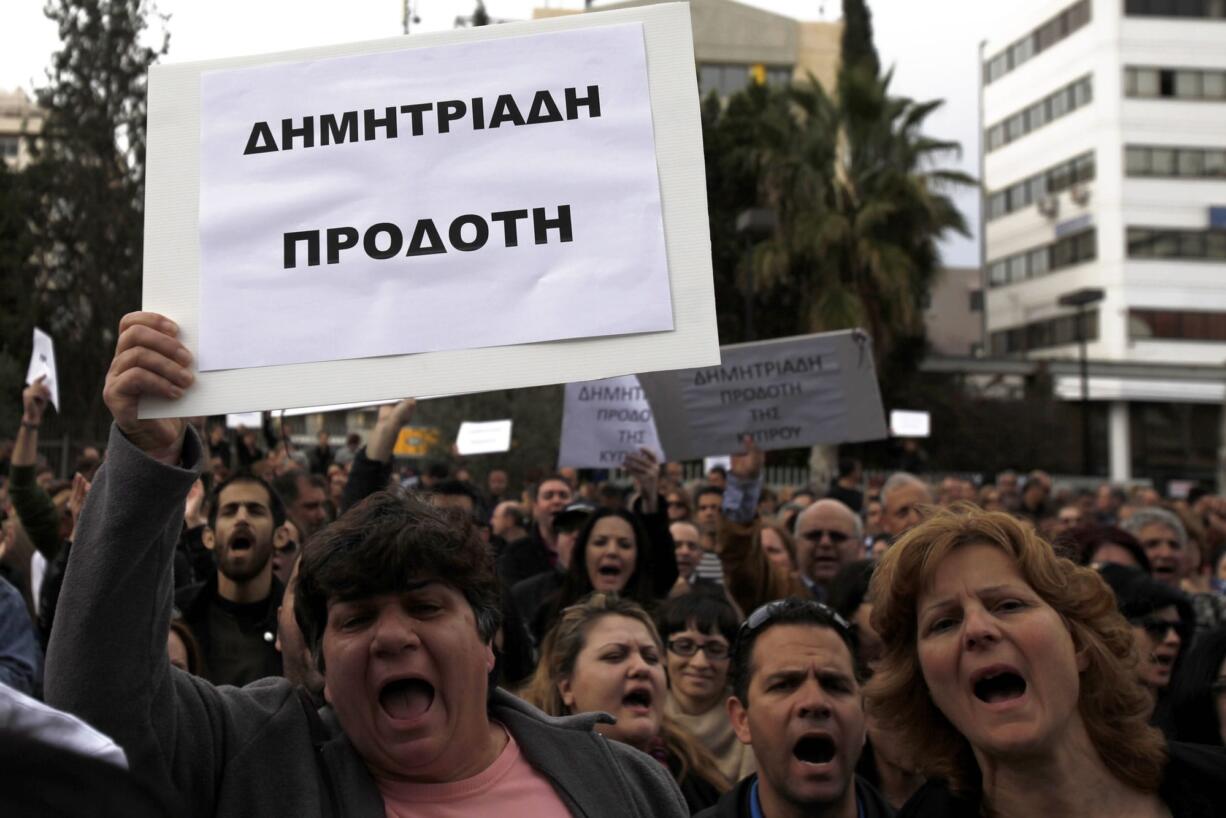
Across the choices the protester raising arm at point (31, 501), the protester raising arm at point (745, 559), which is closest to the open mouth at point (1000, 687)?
the protester raising arm at point (745, 559)

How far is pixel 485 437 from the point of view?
42.7 ft

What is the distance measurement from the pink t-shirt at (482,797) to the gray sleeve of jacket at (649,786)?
19 centimetres

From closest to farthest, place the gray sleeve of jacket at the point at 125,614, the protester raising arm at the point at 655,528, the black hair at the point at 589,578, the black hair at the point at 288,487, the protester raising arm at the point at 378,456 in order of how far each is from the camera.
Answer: the gray sleeve of jacket at the point at 125,614
the protester raising arm at the point at 378,456
the black hair at the point at 589,578
the protester raising arm at the point at 655,528
the black hair at the point at 288,487

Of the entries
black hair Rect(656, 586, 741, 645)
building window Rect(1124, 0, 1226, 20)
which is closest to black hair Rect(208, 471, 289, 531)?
black hair Rect(656, 586, 741, 645)

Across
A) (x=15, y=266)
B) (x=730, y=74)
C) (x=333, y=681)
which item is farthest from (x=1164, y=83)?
→ (x=333, y=681)

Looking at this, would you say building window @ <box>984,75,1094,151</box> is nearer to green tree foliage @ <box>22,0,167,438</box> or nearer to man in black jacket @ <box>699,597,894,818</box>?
green tree foliage @ <box>22,0,167,438</box>

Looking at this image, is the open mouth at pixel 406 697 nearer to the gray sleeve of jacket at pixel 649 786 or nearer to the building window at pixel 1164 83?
the gray sleeve of jacket at pixel 649 786

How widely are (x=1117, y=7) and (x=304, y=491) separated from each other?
46.7m

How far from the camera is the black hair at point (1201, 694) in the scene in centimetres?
329

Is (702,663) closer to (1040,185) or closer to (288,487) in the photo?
(288,487)

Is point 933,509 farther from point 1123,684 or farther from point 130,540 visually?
point 130,540

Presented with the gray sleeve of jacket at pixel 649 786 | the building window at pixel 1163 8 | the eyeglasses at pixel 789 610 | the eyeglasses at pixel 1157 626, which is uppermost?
the building window at pixel 1163 8

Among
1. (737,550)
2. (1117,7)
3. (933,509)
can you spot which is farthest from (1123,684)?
(1117,7)

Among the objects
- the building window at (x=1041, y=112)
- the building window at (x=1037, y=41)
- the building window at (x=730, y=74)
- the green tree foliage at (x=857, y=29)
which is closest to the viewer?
the building window at (x=1041, y=112)
